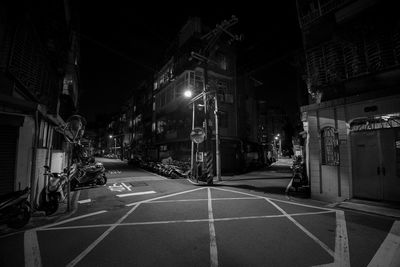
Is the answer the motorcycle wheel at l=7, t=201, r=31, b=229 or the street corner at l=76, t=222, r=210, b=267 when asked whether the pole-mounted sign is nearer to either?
the street corner at l=76, t=222, r=210, b=267

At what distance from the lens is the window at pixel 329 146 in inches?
326

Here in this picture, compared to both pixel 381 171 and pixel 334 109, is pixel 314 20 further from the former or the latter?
pixel 381 171

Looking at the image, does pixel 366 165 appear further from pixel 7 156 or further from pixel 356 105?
pixel 7 156

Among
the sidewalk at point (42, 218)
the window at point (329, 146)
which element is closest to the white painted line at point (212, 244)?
the sidewalk at point (42, 218)

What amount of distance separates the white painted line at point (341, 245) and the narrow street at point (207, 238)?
0.7 inches

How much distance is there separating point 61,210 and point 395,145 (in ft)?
42.6

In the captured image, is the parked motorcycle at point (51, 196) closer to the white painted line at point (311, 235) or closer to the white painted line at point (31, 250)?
the white painted line at point (31, 250)

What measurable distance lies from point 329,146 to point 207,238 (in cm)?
733

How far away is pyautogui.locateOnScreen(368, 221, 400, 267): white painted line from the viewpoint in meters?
3.56

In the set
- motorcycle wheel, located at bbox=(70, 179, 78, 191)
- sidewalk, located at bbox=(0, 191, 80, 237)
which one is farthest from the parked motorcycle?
motorcycle wheel, located at bbox=(70, 179, 78, 191)

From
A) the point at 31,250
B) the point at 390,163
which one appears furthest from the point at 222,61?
the point at 31,250

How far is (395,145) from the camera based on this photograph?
6.98m

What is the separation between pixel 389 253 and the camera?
12.8 feet

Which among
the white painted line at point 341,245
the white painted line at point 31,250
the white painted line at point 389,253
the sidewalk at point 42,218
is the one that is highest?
the white painted line at point 389,253
